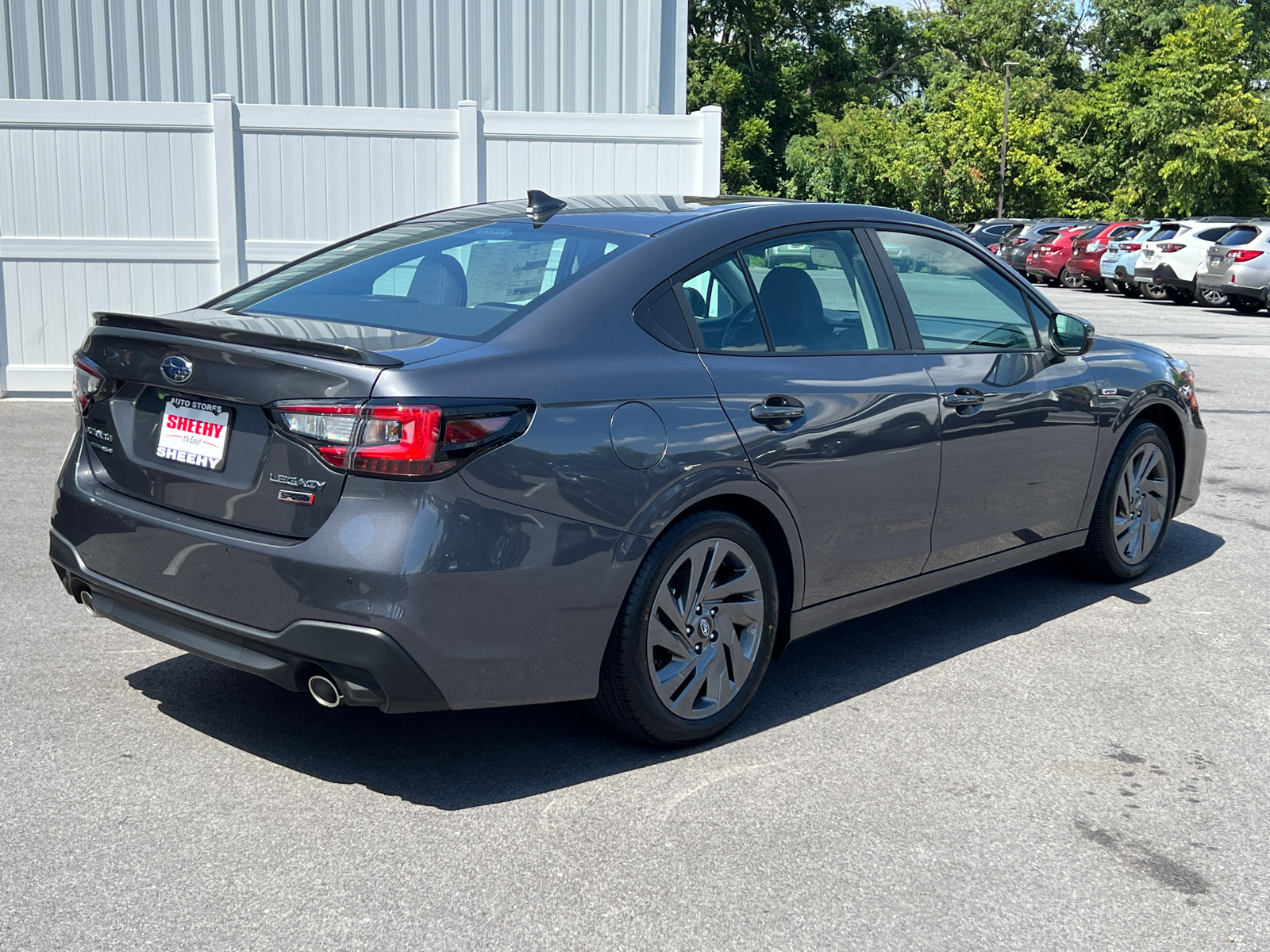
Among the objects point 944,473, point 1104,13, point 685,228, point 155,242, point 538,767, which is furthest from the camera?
point 1104,13

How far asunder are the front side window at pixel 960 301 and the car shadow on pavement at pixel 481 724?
114 cm

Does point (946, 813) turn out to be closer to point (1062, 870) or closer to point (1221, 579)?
point (1062, 870)

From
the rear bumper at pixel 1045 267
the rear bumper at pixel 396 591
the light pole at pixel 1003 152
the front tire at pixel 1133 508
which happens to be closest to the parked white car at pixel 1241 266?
the rear bumper at pixel 1045 267

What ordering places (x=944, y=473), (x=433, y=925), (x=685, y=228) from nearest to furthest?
(x=433, y=925) < (x=685, y=228) < (x=944, y=473)

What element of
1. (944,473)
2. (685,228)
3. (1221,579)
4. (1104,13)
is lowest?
(1221,579)

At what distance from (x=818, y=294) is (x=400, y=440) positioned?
170cm

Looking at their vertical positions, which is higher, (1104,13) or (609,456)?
(1104,13)

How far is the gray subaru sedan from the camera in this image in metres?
3.27

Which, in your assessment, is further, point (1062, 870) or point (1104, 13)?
point (1104, 13)

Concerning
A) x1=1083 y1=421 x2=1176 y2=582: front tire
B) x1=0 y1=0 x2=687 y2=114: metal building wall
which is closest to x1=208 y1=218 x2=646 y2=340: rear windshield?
x1=1083 y1=421 x2=1176 y2=582: front tire

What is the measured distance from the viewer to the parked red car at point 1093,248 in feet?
91.6

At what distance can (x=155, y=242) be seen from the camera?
10297mm

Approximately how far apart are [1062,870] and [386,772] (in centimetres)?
180

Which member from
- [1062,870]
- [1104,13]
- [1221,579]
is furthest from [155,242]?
[1104,13]
